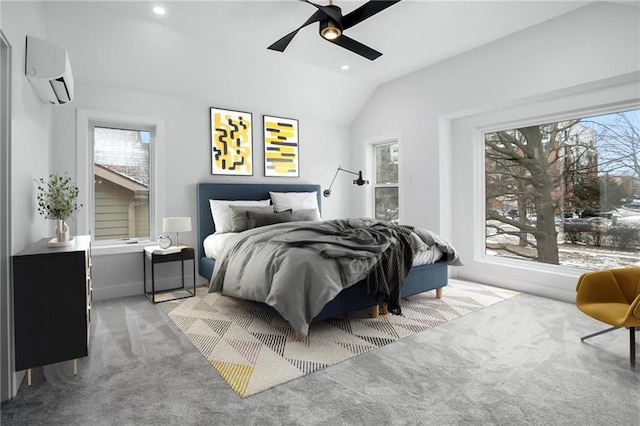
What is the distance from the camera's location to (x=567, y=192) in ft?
12.7

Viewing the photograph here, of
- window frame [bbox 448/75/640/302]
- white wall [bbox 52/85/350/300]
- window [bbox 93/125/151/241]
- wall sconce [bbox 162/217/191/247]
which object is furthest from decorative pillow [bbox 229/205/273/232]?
window frame [bbox 448/75/640/302]

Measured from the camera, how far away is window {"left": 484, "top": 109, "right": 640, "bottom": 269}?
3.47 meters

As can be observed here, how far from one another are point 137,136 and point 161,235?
123 centimetres

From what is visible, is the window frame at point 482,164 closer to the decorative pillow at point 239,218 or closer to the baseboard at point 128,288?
the decorative pillow at point 239,218

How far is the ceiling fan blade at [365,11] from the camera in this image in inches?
98.7

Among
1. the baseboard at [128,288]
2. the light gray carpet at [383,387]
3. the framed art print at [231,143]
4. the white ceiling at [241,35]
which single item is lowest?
the light gray carpet at [383,387]

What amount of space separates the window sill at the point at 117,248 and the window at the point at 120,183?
16 centimetres

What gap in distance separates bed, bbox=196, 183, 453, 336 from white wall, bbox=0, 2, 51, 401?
5.32 feet

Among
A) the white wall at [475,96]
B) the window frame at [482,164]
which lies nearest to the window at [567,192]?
the window frame at [482,164]

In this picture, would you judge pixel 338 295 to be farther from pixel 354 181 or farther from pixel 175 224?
pixel 354 181

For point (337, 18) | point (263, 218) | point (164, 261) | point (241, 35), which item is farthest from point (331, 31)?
point (164, 261)

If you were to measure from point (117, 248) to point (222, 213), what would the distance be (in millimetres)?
1194

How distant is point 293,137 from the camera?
17.7ft

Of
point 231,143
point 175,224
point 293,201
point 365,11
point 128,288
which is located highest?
point 365,11
